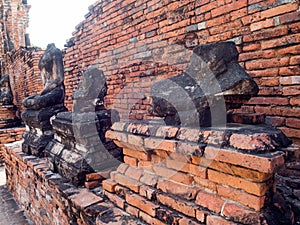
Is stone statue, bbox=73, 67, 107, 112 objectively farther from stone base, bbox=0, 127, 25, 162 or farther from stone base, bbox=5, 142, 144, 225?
stone base, bbox=0, 127, 25, 162

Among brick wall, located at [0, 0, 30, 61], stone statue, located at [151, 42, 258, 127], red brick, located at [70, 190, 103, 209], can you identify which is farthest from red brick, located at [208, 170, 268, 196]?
brick wall, located at [0, 0, 30, 61]

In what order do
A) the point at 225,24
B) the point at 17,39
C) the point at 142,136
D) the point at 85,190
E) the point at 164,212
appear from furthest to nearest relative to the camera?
the point at 17,39 < the point at 225,24 < the point at 85,190 < the point at 142,136 < the point at 164,212

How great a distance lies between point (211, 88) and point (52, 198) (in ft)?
6.73

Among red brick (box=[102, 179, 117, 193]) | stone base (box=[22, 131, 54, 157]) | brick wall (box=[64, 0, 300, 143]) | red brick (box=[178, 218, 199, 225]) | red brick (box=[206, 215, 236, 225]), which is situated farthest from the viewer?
stone base (box=[22, 131, 54, 157])

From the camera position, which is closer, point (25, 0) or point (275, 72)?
point (275, 72)

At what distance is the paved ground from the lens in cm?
352

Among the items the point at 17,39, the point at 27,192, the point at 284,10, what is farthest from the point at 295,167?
the point at 17,39

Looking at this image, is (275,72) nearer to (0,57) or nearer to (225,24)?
(225,24)

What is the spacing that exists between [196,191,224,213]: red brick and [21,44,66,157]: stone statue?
110 inches

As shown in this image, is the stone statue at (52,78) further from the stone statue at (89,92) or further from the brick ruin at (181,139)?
the stone statue at (89,92)

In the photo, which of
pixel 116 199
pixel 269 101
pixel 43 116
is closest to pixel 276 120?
pixel 269 101

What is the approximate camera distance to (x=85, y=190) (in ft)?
6.88

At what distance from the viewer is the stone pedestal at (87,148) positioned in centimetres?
216

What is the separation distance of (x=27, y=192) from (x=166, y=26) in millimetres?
3124
